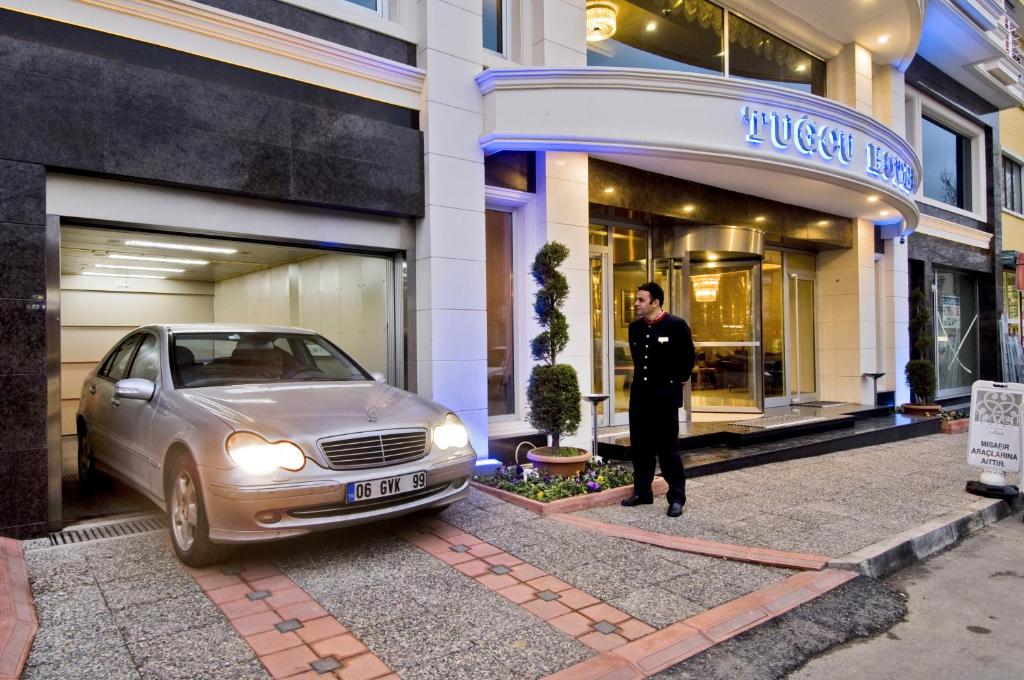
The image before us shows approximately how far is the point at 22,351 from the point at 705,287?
28.6ft

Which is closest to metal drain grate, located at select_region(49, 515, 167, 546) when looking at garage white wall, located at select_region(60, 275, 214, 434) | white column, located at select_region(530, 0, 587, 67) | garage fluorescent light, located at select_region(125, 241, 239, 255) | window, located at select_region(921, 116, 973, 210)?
garage fluorescent light, located at select_region(125, 241, 239, 255)

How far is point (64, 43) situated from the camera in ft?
16.3

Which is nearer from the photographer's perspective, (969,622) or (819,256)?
(969,622)

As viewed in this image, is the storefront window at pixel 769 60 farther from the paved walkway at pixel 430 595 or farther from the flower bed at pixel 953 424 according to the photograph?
the paved walkway at pixel 430 595

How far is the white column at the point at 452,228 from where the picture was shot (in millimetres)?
6777

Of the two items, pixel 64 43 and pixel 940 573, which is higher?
pixel 64 43

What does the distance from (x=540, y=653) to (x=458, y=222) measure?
15.6 ft

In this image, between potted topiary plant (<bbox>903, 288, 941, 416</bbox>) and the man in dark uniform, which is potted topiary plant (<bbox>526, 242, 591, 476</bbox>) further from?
potted topiary plant (<bbox>903, 288, 941, 416</bbox>)

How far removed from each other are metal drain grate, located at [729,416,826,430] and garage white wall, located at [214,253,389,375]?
4.96m

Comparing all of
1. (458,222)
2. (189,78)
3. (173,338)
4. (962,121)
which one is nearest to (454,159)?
(458,222)

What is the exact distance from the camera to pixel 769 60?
11.0 m

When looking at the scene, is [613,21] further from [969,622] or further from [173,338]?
[969,622]

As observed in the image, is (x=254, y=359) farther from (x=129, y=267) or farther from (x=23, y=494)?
(x=129, y=267)

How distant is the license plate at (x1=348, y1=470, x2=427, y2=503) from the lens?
4.04 m
